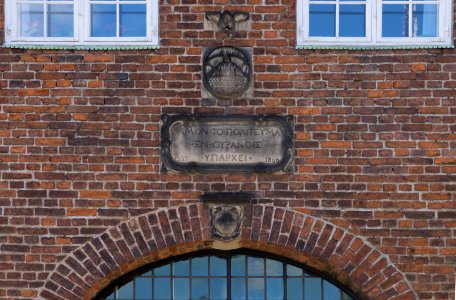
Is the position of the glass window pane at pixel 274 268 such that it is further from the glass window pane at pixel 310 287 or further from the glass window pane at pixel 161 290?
the glass window pane at pixel 161 290

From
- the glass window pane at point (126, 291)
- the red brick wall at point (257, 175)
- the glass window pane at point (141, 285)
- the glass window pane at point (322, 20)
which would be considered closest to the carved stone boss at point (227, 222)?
the red brick wall at point (257, 175)

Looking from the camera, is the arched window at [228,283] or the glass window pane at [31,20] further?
the arched window at [228,283]

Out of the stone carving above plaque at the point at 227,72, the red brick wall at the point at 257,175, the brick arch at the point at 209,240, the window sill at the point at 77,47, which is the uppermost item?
the window sill at the point at 77,47

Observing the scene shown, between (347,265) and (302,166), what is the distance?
1.00m

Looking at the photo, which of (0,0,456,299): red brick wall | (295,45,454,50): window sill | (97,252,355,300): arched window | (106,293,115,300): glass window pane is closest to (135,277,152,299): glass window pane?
(97,252,355,300): arched window

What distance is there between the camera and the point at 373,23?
8.16m

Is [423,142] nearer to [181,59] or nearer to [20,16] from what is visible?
[181,59]

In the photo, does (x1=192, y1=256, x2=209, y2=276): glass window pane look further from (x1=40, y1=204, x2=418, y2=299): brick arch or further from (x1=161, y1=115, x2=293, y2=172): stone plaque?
(x1=161, y1=115, x2=293, y2=172): stone plaque

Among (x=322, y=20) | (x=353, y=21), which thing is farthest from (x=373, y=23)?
(x=322, y=20)

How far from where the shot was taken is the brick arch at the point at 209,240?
7984mm

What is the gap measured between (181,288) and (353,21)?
3.08m

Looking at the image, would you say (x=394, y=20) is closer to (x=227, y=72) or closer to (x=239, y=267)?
(x=227, y=72)

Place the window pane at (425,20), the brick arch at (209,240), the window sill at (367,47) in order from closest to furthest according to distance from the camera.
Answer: the brick arch at (209,240) → the window sill at (367,47) → the window pane at (425,20)

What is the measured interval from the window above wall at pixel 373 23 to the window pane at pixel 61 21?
2175 millimetres
